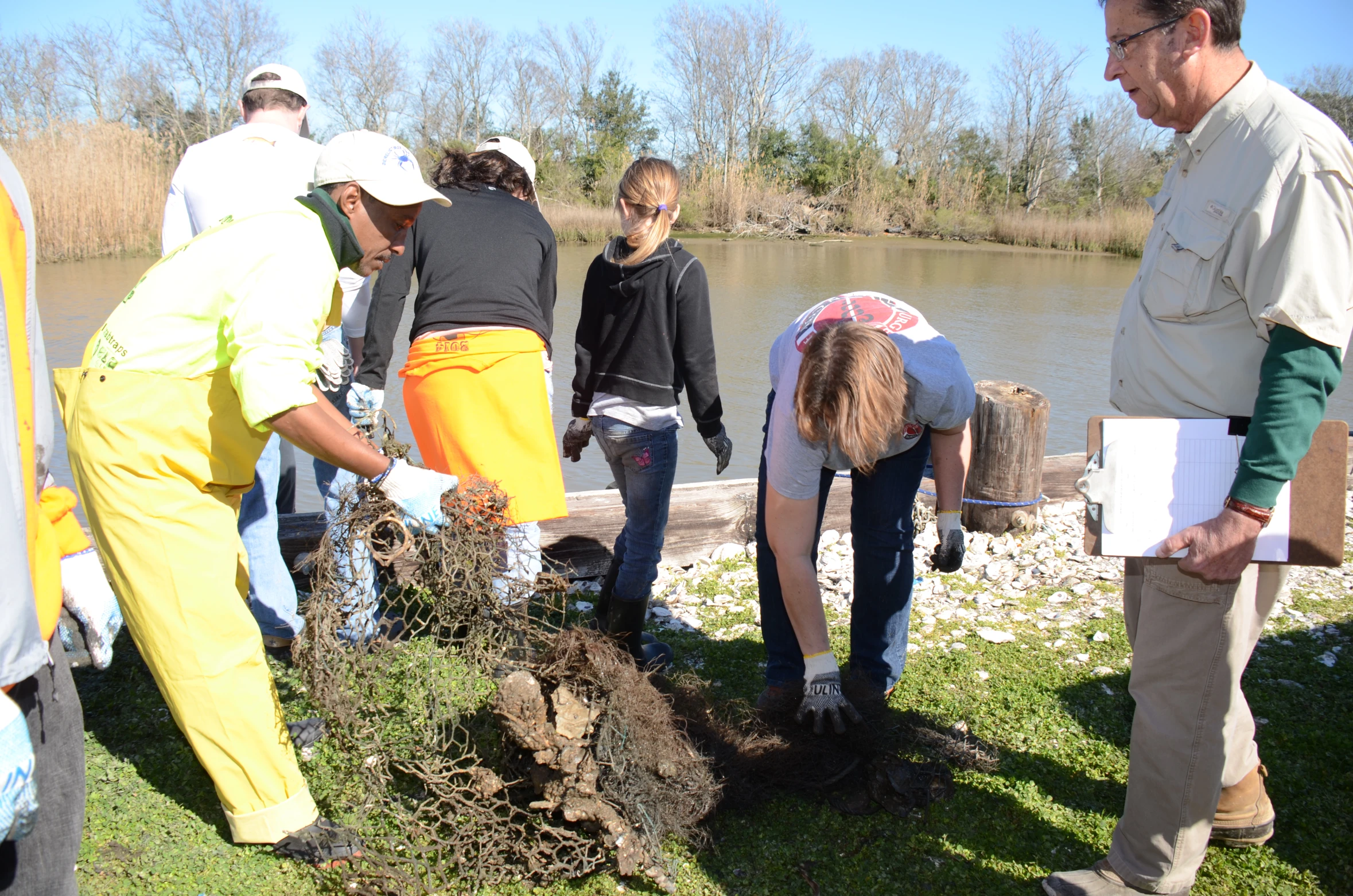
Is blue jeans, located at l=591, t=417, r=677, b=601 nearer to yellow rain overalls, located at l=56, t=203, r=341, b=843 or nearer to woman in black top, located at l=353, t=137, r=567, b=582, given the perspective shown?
woman in black top, located at l=353, t=137, r=567, b=582

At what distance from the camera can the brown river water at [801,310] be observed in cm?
759

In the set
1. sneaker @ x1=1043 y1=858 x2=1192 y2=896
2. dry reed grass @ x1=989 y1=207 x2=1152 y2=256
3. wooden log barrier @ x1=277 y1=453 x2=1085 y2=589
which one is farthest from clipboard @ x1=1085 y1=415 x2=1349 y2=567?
dry reed grass @ x1=989 y1=207 x2=1152 y2=256

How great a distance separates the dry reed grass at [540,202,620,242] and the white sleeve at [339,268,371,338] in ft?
62.1

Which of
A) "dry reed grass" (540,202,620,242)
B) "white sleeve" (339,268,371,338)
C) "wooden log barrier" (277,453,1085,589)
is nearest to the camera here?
"white sleeve" (339,268,371,338)

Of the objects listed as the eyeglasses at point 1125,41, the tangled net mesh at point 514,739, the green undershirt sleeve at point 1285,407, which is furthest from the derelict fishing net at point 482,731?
the eyeglasses at point 1125,41

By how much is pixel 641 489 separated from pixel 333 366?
3.99 ft

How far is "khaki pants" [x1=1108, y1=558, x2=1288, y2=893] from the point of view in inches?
80.2

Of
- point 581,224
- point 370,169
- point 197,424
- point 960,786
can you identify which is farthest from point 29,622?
point 581,224

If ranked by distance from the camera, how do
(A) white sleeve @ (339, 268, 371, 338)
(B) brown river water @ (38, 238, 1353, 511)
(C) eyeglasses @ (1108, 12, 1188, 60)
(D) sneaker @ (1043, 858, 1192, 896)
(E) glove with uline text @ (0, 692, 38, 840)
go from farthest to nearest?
(B) brown river water @ (38, 238, 1353, 511), (A) white sleeve @ (339, 268, 371, 338), (D) sneaker @ (1043, 858, 1192, 896), (C) eyeglasses @ (1108, 12, 1188, 60), (E) glove with uline text @ (0, 692, 38, 840)

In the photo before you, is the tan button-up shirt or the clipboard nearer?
the tan button-up shirt

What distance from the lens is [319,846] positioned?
92.2 inches

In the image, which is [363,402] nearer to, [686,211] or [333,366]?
[333,366]

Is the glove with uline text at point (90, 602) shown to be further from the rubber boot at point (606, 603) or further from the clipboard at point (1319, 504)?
the clipboard at point (1319, 504)

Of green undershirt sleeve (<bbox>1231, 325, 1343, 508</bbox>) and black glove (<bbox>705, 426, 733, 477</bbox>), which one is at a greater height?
green undershirt sleeve (<bbox>1231, 325, 1343, 508</bbox>)
